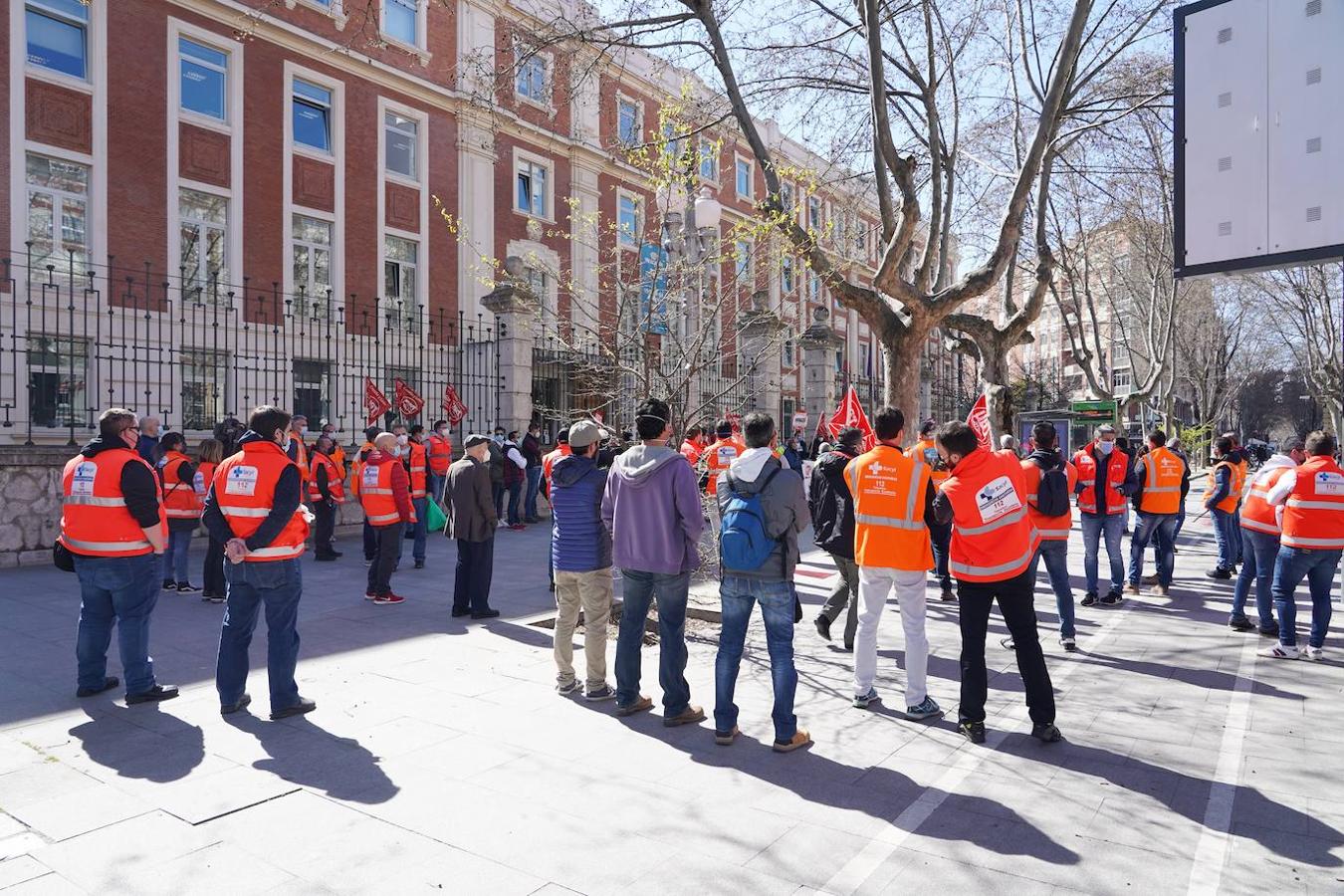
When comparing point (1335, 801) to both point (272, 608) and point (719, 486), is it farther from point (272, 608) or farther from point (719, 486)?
point (272, 608)

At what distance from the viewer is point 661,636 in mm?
5445

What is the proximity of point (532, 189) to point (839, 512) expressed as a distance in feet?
72.7

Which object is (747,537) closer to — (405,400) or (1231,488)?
(1231,488)

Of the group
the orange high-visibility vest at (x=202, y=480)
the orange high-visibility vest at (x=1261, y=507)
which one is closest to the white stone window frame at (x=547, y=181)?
the orange high-visibility vest at (x=202, y=480)

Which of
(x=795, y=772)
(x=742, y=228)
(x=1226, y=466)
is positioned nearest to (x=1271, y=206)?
(x=1226, y=466)

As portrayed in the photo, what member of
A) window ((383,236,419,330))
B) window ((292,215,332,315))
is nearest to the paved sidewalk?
window ((292,215,332,315))

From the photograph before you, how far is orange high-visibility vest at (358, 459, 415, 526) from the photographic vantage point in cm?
928

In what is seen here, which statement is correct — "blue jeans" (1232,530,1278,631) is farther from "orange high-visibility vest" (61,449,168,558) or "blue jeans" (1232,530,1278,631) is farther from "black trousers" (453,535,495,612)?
"orange high-visibility vest" (61,449,168,558)

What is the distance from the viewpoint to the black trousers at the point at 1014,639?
5133 millimetres

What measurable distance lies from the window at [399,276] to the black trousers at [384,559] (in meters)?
14.5

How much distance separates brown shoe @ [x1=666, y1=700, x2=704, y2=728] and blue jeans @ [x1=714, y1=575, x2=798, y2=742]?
0.28 metres

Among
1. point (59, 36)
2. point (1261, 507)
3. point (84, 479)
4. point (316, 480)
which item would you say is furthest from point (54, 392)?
point (1261, 507)

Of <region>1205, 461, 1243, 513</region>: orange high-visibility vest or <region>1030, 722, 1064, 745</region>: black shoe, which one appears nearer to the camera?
<region>1030, 722, 1064, 745</region>: black shoe

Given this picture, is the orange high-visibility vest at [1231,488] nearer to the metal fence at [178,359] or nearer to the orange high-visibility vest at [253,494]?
the orange high-visibility vest at [253,494]
